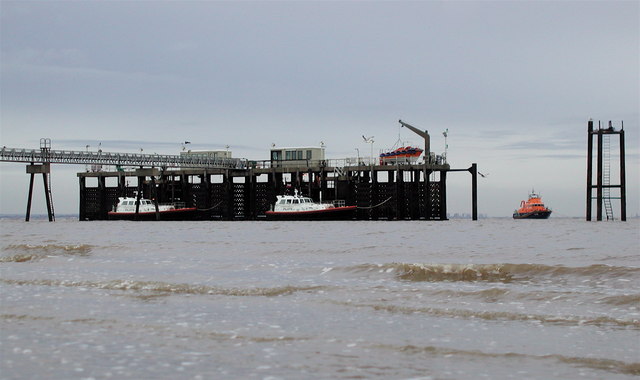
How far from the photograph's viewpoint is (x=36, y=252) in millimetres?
28094

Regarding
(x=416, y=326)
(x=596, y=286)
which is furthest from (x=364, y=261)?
(x=416, y=326)

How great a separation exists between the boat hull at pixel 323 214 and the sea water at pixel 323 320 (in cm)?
5033

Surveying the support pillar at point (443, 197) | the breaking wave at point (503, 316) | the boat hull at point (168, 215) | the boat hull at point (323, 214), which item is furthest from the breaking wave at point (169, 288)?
the boat hull at point (168, 215)

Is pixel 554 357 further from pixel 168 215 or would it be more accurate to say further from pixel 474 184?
pixel 168 215

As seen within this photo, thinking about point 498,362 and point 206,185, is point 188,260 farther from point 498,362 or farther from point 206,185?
point 206,185

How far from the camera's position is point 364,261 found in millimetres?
22594

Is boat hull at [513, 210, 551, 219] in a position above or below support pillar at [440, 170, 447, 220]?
below

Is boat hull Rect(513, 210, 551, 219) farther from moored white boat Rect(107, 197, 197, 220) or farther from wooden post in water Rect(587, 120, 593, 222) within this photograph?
moored white boat Rect(107, 197, 197, 220)

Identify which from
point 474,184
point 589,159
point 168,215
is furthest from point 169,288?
point 168,215

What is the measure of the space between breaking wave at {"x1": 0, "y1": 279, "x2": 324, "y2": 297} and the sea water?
4 centimetres

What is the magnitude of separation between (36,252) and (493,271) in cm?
1684

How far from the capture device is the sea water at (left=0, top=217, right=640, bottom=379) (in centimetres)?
940

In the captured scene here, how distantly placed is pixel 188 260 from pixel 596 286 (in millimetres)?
12296

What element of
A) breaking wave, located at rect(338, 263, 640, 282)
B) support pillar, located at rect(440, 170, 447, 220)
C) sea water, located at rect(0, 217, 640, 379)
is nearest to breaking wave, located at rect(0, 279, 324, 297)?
sea water, located at rect(0, 217, 640, 379)
